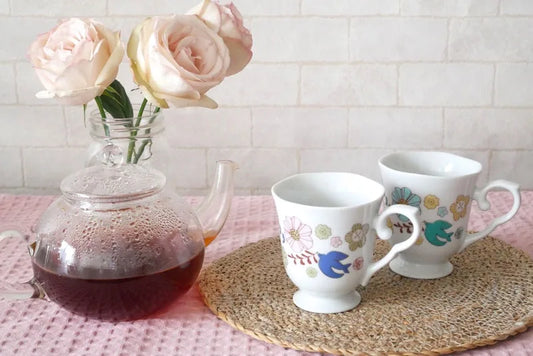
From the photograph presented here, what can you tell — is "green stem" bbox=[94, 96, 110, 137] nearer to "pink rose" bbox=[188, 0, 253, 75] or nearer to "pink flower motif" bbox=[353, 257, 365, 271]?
"pink rose" bbox=[188, 0, 253, 75]

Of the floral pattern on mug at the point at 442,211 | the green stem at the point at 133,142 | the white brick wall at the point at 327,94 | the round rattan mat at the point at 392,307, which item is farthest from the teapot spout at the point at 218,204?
the white brick wall at the point at 327,94

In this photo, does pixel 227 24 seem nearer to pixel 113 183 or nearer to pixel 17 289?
pixel 113 183

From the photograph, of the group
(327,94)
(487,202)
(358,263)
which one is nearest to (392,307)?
(358,263)

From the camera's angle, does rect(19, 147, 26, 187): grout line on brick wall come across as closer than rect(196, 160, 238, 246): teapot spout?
No

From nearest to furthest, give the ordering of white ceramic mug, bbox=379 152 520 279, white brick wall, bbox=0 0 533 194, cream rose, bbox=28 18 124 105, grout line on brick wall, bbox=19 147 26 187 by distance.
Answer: cream rose, bbox=28 18 124 105 → white ceramic mug, bbox=379 152 520 279 → white brick wall, bbox=0 0 533 194 → grout line on brick wall, bbox=19 147 26 187

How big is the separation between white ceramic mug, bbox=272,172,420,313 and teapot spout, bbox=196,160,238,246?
0.45ft

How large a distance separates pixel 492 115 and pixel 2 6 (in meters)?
0.93

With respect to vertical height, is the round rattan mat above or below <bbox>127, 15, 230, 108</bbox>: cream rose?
below

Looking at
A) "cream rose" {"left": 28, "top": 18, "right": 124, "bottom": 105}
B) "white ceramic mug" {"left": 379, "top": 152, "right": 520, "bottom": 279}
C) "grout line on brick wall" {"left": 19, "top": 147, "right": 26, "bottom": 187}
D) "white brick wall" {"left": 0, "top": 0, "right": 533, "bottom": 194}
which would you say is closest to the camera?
"cream rose" {"left": 28, "top": 18, "right": 124, "bottom": 105}

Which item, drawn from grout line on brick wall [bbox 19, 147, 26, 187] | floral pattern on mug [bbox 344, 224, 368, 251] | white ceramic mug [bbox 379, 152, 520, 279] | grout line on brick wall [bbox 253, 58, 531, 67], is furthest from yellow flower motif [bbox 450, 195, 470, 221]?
grout line on brick wall [bbox 19, 147, 26, 187]

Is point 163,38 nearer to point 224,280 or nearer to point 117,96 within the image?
point 117,96

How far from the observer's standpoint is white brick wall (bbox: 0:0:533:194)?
53.8 inches

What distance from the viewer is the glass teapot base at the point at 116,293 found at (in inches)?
28.2

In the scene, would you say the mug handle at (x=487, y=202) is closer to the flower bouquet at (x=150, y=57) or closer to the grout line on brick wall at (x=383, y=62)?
the flower bouquet at (x=150, y=57)
